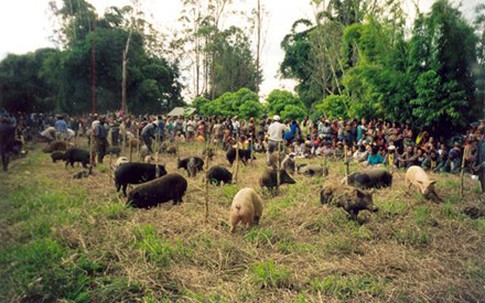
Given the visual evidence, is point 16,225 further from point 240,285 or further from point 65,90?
point 65,90

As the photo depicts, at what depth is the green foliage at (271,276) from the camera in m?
4.74

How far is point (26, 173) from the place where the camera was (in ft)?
37.0

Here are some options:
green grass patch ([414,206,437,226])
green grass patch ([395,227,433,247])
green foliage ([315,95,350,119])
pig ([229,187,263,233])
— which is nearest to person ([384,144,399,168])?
green grass patch ([414,206,437,226])

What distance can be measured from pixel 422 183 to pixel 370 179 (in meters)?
1.45

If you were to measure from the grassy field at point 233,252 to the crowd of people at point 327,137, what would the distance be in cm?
266

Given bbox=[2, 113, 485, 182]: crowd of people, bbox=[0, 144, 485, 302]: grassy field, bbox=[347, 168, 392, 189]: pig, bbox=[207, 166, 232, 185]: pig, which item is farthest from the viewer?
bbox=[2, 113, 485, 182]: crowd of people

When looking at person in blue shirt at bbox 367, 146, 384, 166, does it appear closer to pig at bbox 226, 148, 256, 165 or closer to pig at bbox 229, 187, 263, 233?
pig at bbox 226, 148, 256, 165

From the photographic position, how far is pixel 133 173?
9.23 metres

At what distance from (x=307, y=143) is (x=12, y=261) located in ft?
40.5

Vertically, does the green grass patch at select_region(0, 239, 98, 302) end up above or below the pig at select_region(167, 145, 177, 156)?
below

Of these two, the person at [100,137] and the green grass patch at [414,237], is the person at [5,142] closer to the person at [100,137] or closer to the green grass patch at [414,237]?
the person at [100,137]

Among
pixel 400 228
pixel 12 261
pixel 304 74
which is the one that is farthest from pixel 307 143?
pixel 304 74

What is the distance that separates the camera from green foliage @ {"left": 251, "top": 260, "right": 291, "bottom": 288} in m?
4.74

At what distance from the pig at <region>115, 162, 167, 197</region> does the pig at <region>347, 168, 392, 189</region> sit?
4640 millimetres
